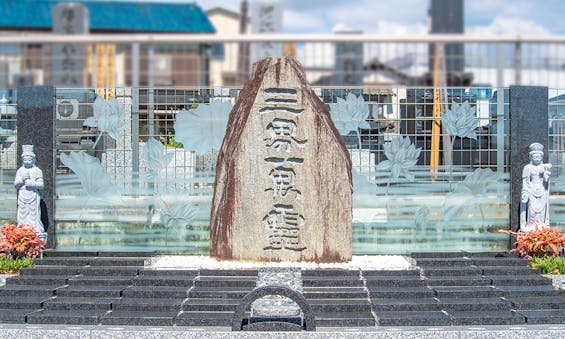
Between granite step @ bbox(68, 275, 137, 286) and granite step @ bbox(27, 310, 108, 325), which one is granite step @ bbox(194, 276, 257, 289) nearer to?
granite step @ bbox(68, 275, 137, 286)

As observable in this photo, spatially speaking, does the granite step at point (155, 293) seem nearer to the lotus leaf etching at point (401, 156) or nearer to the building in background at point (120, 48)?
the lotus leaf etching at point (401, 156)

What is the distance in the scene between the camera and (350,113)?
Answer: 1016cm

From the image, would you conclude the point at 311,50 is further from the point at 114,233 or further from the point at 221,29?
the point at 221,29

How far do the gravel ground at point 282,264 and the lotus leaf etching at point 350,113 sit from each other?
1825mm

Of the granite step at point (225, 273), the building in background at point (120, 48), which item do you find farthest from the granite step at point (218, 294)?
the building in background at point (120, 48)

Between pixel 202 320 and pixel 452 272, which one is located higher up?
pixel 452 272

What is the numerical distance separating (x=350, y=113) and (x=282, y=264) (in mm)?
2391

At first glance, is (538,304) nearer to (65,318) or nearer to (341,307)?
(341,307)

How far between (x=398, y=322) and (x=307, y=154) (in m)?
2.72

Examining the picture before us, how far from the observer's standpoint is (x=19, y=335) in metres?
6.74

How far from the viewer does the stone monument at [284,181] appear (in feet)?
30.0

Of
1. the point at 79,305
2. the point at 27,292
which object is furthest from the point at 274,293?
the point at 27,292

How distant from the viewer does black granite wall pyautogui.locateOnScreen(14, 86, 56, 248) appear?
1023 centimetres

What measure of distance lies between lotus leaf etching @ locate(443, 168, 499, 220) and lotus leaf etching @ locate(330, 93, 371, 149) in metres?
1.53
